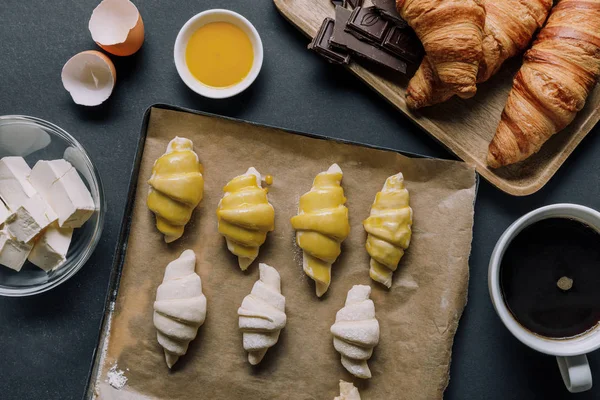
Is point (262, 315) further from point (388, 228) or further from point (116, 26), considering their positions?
point (116, 26)

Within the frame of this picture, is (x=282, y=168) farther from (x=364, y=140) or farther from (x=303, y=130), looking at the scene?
(x=364, y=140)

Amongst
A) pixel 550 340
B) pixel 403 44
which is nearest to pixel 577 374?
pixel 550 340

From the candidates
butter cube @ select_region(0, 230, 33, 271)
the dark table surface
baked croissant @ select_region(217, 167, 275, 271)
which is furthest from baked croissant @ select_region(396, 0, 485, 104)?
butter cube @ select_region(0, 230, 33, 271)

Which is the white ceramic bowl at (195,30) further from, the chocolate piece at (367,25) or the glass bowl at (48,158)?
the glass bowl at (48,158)

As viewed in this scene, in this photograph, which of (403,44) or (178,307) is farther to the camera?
(403,44)

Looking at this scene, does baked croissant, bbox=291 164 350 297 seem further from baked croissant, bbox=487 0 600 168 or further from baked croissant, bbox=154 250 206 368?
baked croissant, bbox=487 0 600 168
